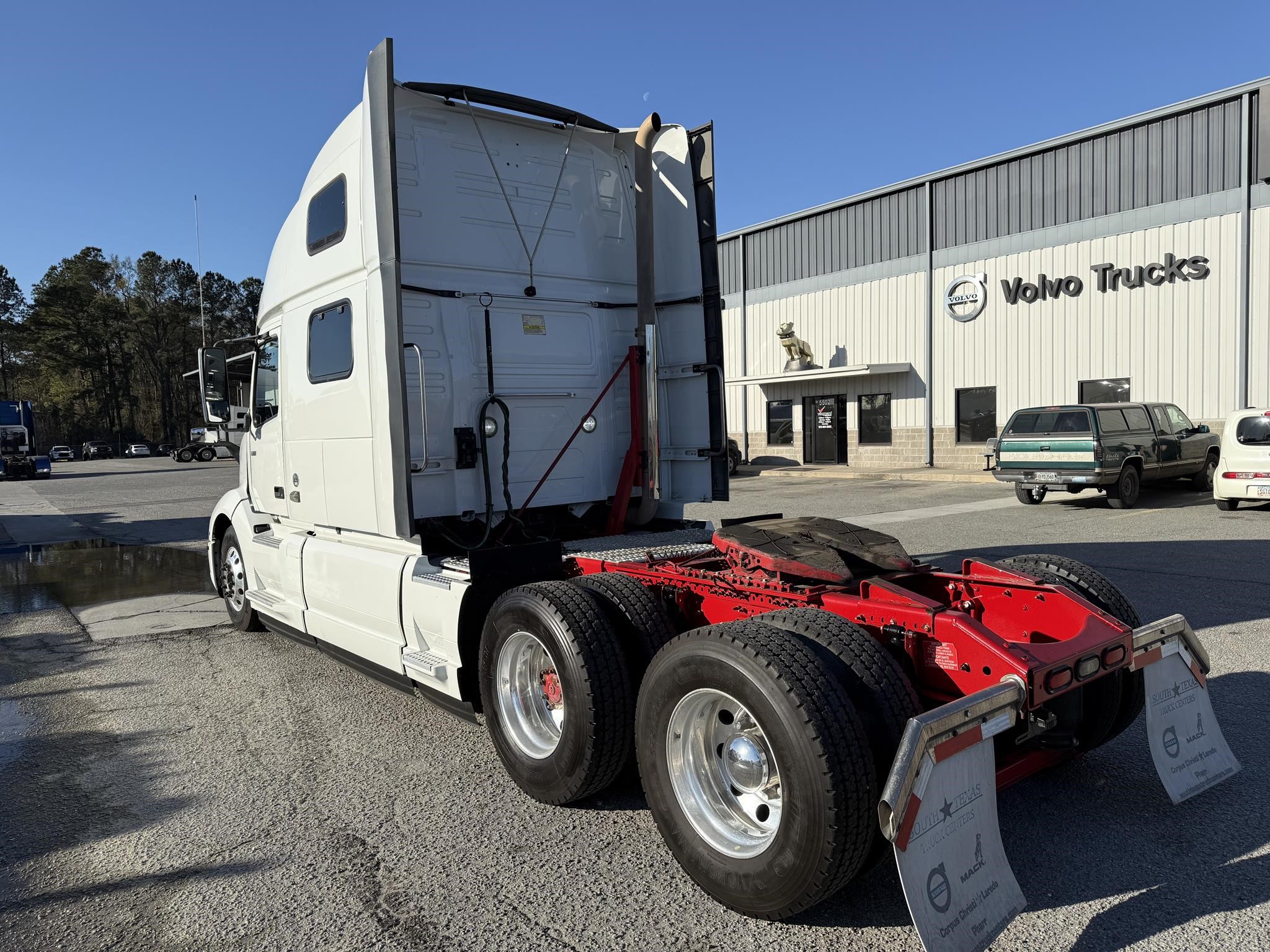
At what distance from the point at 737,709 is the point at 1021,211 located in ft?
74.4

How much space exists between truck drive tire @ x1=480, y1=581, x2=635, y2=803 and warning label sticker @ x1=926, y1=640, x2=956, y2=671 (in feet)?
3.95

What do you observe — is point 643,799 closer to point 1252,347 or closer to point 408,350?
point 408,350

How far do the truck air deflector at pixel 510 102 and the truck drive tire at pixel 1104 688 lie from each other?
370 centimetres

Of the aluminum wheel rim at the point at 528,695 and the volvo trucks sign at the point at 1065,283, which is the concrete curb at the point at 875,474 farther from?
the aluminum wheel rim at the point at 528,695

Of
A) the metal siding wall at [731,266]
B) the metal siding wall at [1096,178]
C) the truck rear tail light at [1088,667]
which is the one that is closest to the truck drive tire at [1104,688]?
the truck rear tail light at [1088,667]

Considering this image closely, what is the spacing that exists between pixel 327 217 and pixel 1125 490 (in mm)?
14065

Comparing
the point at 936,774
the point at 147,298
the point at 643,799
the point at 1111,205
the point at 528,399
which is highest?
the point at 147,298

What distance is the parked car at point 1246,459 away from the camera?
12633mm

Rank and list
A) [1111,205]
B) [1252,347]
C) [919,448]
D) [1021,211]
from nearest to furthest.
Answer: [1252,347]
[1111,205]
[1021,211]
[919,448]

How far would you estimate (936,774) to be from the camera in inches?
98.8

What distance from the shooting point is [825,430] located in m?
27.5

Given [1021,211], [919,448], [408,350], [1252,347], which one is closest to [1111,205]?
[1021,211]

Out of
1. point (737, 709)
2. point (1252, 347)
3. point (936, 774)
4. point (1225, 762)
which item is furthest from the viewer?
point (1252, 347)

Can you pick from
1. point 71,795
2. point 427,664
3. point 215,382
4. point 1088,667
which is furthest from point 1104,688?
point 215,382
